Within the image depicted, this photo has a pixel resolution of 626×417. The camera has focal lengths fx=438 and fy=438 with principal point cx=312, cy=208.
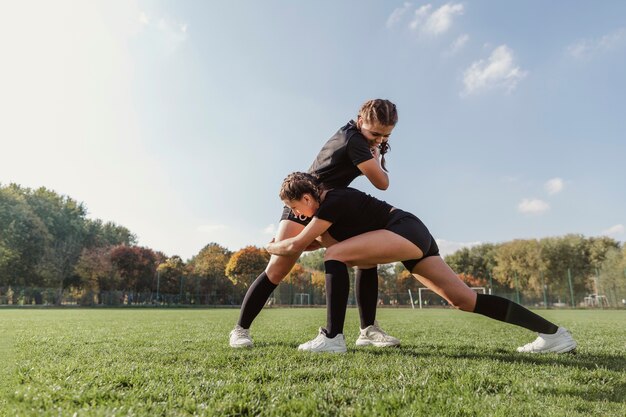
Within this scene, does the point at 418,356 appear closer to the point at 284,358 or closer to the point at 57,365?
the point at 284,358

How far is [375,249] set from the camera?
3.39 meters

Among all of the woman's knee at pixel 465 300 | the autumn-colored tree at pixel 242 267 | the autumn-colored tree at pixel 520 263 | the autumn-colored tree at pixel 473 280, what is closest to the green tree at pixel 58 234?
the autumn-colored tree at pixel 242 267

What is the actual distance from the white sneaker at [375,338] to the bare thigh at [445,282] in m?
0.71

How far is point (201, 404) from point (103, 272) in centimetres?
5128

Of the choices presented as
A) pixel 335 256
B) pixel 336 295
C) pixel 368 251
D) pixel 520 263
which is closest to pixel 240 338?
pixel 336 295

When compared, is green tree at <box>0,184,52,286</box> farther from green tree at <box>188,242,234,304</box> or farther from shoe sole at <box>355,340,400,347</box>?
shoe sole at <box>355,340,400,347</box>

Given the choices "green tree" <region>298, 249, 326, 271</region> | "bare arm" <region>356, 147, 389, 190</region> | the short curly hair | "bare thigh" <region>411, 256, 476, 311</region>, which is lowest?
"bare thigh" <region>411, 256, 476, 311</region>

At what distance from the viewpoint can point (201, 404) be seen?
1867 mm

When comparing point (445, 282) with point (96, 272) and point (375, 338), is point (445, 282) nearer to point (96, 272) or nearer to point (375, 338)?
point (375, 338)

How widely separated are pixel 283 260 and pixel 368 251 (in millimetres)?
804

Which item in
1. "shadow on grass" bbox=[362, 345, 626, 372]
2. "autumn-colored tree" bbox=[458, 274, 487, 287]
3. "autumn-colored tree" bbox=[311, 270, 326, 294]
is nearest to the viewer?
"shadow on grass" bbox=[362, 345, 626, 372]

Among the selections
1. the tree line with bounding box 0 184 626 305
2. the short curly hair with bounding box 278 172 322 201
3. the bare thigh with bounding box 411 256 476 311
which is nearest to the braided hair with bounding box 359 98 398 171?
the short curly hair with bounding box 278 172 322 201

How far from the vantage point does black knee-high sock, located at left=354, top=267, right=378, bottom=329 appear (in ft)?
13.2

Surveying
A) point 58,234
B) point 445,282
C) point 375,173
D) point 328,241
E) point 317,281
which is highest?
point 58,234
